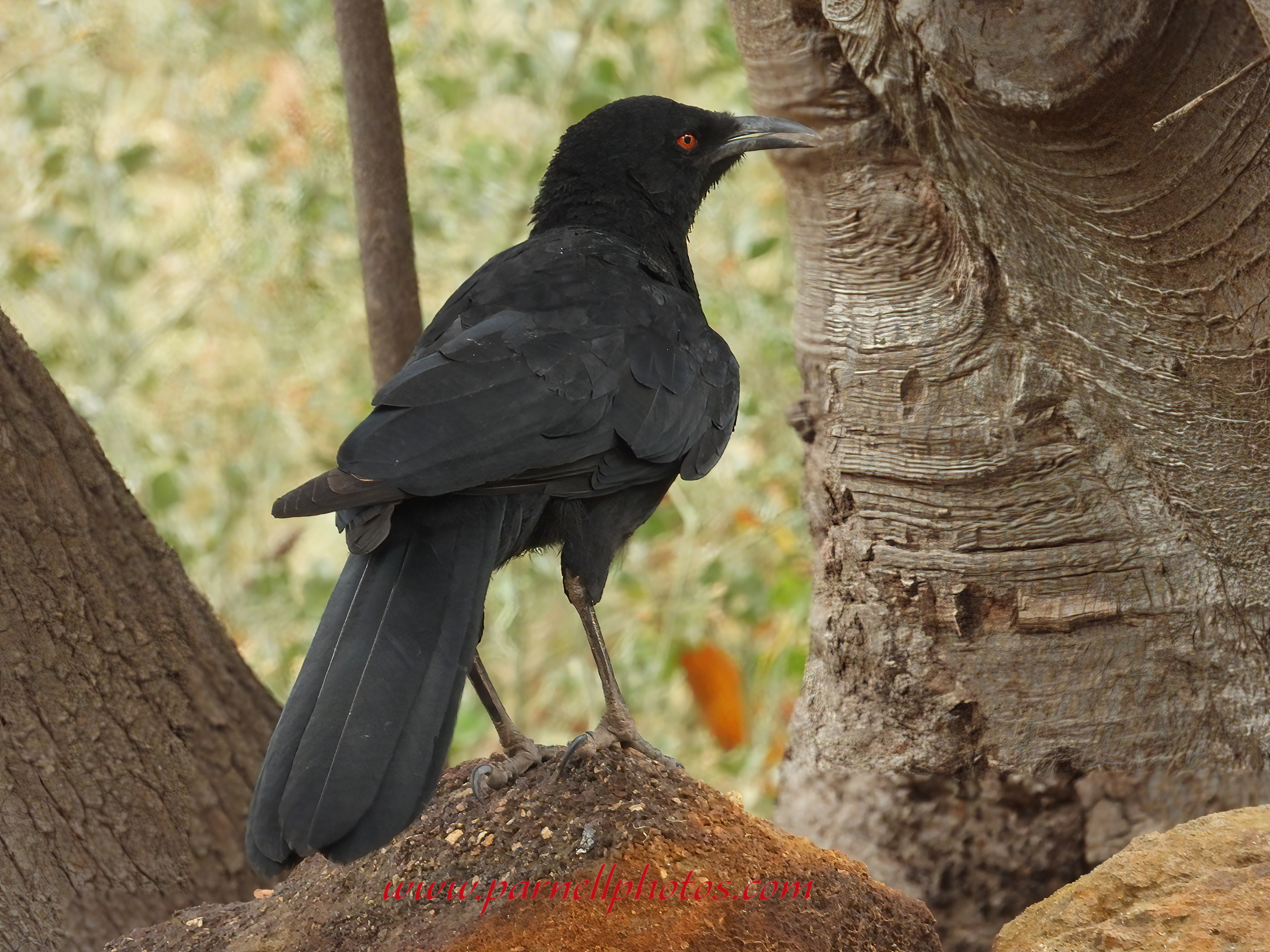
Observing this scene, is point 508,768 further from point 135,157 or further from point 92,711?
point 135,157

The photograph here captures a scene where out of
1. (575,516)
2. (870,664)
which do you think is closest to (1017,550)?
(870,664)

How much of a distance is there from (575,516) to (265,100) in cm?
514

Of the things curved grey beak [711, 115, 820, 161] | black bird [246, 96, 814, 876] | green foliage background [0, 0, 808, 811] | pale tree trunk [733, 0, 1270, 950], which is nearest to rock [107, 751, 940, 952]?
black bird [246, 96, 814, 876]

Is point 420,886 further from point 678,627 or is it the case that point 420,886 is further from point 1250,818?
point 678,627

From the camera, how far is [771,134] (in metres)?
3.02

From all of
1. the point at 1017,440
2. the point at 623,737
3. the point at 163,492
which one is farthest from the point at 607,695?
the point at 163,492

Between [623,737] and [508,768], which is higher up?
[623,737]

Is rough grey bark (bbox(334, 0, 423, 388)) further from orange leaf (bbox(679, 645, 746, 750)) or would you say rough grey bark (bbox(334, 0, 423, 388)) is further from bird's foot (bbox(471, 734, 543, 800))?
orange leaf (bbox(679, 645, 746, 750))

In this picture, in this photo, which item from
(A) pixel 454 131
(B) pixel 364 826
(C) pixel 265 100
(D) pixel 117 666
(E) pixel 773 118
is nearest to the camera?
(B) pixel 364 826

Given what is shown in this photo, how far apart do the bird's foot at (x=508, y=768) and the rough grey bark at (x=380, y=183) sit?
3.86ft

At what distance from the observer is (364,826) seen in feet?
6.23

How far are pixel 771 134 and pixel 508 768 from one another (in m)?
1.67

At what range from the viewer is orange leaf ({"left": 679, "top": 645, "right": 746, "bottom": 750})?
577cm

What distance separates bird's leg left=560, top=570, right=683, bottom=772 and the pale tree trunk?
0.66 m
